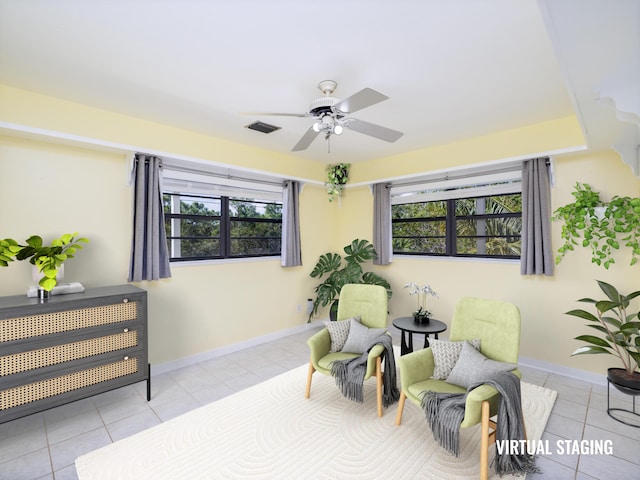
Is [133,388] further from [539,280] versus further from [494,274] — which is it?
[539,280]

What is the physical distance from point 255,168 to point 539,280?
3674 millimetres

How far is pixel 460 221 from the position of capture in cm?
416

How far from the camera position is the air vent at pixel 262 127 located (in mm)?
3189

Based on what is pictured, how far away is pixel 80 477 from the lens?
1.89 m

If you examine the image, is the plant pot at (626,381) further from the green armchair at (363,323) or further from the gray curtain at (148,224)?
the gray curtain at (148,224)

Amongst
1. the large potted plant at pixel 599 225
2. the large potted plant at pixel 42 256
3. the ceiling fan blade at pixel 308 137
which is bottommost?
the large potted plant at pixel 42 256

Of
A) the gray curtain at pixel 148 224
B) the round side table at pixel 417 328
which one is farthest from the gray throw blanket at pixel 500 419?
the gray curtain at pixel 148 224

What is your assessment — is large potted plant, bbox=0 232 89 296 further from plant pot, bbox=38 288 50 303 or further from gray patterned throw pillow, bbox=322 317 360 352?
gray patterned throw pillow, bbox=322 317 360 352

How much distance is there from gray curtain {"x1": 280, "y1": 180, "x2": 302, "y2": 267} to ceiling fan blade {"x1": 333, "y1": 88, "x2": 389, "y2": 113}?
2506mm

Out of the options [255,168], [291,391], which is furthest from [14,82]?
[291,391]

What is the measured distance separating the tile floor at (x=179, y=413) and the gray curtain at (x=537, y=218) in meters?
1.21

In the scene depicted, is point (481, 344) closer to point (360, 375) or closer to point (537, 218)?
point (360, 375)

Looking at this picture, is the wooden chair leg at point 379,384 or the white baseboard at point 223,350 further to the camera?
the white baseboard at point 223,350

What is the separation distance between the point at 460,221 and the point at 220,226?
128 inches
